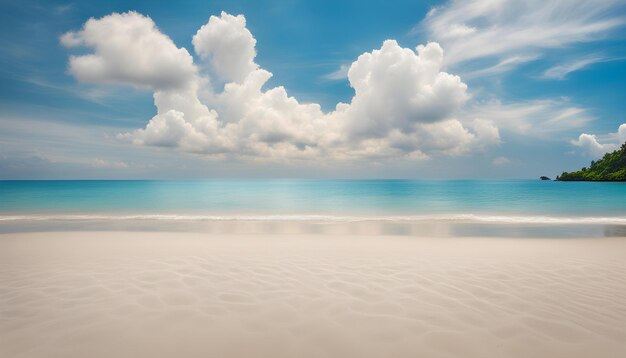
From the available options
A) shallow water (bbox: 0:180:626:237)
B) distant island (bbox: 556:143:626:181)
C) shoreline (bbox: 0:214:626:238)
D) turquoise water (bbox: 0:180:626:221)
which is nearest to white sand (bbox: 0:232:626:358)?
shoreline (bbox: 0:214:626:238)

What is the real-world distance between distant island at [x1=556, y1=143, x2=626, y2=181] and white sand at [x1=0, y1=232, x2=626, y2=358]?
149 m

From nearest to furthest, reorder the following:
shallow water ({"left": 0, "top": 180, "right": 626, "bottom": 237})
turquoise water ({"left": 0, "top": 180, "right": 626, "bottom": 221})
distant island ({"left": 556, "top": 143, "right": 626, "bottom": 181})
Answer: shallow water ({"left": 0, "top": 180, "right": 626, "bottom": 237}), turquoise water ({"left": 0, "top": 180, "right": 626, "bottom": 221}), distant island ({"left": 556, "top": 143, "right": 626, "bottom": 181})

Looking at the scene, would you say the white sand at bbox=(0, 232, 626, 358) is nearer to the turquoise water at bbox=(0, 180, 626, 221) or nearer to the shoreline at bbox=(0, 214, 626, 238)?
the shoreline at bbox=(0, 214, 626, 238)

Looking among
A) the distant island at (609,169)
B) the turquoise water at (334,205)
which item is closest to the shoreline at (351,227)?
the turquoise water at (334,205)

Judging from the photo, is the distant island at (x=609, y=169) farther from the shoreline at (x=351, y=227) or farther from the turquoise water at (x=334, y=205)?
the shoreline at (x=351, y=227)

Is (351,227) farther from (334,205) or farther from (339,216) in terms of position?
(334,205)

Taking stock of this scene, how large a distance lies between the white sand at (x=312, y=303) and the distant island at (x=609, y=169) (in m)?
149

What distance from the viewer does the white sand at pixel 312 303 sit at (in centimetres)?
420

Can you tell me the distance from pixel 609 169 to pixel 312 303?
16902 centimetres

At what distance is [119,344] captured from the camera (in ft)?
13.8

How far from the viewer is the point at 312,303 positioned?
5613 millimetres

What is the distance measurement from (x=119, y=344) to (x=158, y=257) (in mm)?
5340

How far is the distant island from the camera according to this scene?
375 ft

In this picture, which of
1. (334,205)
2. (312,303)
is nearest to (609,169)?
(334,205)
